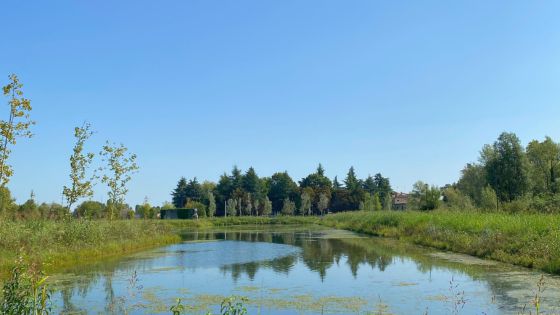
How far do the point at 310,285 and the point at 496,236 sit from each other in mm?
9335

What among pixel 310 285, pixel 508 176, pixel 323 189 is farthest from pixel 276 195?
pixel 310 285

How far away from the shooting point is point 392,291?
11.4m

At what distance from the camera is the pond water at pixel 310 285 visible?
9469mm

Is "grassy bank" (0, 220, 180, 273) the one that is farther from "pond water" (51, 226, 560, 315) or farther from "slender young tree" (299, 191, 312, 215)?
"slender young tree" (299, 191, 312, 215)

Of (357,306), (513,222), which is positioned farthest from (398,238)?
(357,306)

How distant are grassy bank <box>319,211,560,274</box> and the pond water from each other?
2.57ft

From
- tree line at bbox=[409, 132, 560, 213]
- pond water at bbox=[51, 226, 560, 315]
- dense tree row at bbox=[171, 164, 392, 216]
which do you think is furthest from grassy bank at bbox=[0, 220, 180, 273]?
dense tree row at bbox=[171, 164, 392, 216]

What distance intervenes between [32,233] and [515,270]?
15.8 m

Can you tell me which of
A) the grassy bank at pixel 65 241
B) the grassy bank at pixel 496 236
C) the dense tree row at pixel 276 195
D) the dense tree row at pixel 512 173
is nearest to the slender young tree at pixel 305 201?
the dense tree row at pixel 276 195

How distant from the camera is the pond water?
947 cm

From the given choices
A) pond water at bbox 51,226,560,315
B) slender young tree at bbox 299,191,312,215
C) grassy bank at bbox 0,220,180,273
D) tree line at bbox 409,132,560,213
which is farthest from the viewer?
slender young tree at bbox 299,191,312,215

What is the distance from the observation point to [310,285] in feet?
40.3

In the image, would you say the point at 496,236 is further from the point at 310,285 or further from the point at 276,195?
the point at 276,195

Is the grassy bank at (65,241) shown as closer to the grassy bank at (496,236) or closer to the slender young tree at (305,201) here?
the grassy bank at (496,236)
